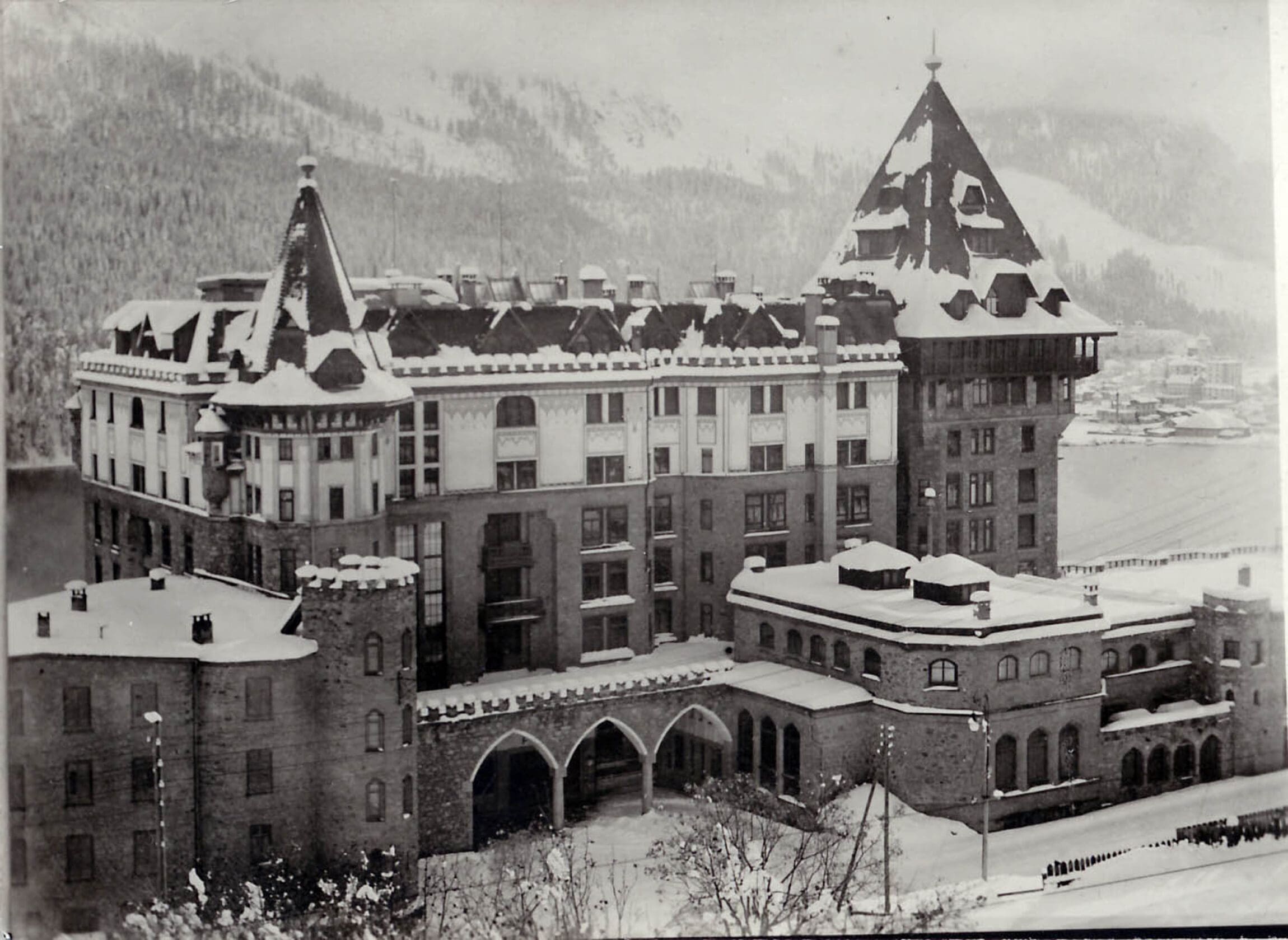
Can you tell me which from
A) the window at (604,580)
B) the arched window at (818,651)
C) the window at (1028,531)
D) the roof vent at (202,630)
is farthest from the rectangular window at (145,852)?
the window at (1028,531)

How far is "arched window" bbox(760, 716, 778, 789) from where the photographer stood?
36.4 m

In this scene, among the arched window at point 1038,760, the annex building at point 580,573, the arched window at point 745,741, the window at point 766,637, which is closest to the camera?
the annex building at point 580,573

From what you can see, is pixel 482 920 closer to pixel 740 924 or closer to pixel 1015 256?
pixel 740 924

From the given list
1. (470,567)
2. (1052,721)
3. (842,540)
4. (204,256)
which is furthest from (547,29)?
(1052,721)

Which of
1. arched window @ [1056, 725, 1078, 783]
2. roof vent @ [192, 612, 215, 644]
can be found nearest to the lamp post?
roof vent @ [192, 612, 215, 644]

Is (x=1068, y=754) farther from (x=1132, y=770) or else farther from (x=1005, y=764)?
(x=1132, y=770)

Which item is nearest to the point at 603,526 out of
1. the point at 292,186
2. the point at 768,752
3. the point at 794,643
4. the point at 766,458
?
the point at 766,458

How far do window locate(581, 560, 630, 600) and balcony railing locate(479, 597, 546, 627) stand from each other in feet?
3.56

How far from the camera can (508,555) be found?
36375 mm

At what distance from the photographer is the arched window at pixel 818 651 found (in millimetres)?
37312

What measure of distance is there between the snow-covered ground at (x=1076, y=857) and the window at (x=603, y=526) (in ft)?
17.9

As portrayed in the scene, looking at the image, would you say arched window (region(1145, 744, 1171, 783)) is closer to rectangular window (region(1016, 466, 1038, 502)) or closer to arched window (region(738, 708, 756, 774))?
rectangular window (region(1016, 466, 1038, 502))

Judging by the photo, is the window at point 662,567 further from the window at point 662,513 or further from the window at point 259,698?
the window at point 259,698

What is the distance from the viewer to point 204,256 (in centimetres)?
3197
